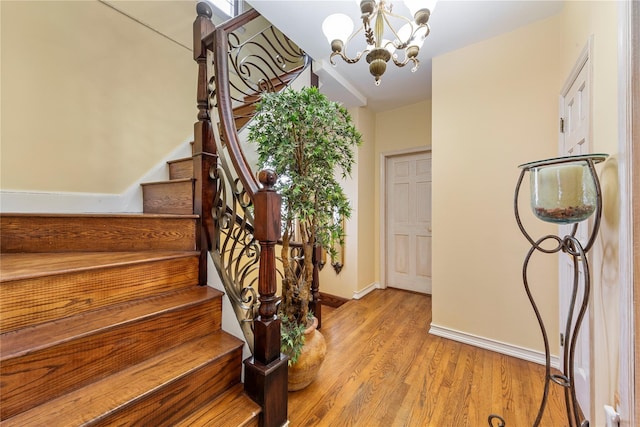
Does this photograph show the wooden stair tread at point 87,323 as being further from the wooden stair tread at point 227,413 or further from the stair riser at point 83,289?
the wooden stair tread at point 227,413

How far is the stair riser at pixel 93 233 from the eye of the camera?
4.05ft

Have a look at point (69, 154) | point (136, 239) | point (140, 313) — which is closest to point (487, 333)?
point (140, 313)

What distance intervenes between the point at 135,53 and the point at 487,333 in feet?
13.2

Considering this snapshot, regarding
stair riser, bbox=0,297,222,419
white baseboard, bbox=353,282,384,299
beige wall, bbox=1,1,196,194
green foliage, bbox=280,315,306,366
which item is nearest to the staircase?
stair riser, bbox=0,297,222,419

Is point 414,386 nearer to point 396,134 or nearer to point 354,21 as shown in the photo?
point 354,21

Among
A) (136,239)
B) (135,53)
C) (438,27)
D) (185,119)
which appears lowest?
(136,239)

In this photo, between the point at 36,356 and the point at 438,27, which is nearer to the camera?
the point at 36,356

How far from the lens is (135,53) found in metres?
2.20

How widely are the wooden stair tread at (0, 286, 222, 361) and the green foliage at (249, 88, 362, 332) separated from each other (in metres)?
0.68

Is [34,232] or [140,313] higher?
[34,232]

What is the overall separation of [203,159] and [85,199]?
126 cm

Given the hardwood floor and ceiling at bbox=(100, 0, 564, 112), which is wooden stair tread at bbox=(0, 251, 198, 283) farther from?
ceiling at bbox=(100, 0, 564, 112)

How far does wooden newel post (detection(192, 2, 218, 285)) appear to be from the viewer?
1.45 metres

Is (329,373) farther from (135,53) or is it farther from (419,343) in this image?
(135,53)
